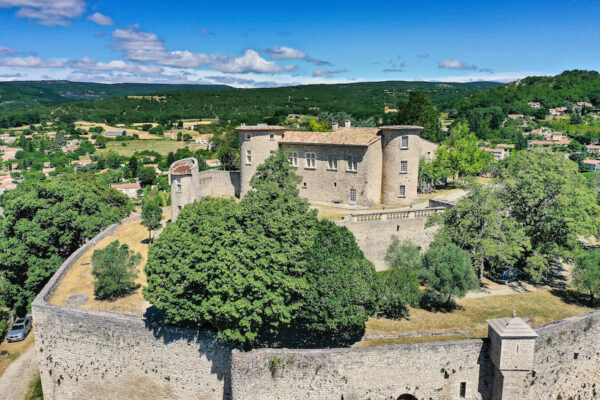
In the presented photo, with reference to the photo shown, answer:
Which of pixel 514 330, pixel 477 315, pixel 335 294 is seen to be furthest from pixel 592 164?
pixel 335 294

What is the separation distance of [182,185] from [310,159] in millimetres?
11396

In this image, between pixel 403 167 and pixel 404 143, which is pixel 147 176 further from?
pixel 404 143

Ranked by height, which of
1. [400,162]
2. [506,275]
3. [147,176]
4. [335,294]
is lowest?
[147,176]

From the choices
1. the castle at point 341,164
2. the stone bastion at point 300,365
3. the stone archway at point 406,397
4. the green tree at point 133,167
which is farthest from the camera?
the green tree at point 133,167

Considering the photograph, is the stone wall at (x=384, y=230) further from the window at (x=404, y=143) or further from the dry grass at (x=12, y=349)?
the dry grass at (x=12, y=349)

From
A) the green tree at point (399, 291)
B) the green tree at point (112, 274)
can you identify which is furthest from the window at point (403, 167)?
the green tree at point (112, 274)

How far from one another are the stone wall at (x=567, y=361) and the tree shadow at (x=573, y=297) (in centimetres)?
487

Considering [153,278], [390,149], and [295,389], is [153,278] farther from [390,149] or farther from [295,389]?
[390,149]

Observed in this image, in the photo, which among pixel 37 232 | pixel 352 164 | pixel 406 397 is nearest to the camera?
pixel 406 397

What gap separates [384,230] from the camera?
30.5 metres

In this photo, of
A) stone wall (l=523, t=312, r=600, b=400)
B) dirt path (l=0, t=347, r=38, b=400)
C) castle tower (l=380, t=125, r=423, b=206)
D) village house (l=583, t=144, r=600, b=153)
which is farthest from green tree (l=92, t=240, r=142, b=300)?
village house (l=583, t=144, r=600, b=153)

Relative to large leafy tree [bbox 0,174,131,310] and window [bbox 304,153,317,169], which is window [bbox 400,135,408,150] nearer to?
window [bbox 304,153,317,169]

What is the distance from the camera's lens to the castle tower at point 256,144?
40031 millimetres

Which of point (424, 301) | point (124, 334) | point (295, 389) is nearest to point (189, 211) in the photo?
point (124, 334)
